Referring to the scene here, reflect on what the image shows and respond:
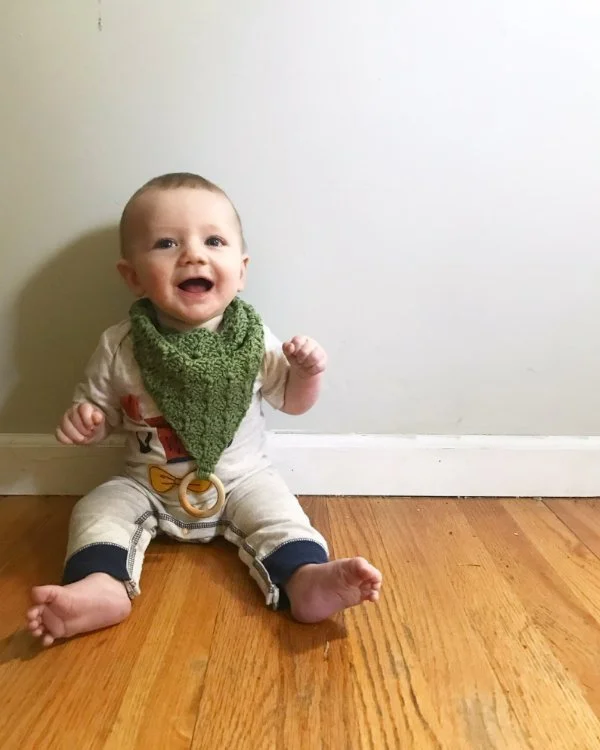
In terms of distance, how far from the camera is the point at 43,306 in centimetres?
97

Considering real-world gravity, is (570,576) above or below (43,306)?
below

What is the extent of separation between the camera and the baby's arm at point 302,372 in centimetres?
80

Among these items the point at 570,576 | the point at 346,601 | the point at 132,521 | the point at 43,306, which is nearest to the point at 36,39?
the point at 43,306

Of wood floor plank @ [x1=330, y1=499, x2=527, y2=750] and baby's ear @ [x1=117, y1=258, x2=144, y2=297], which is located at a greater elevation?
baby's ear @ [x1=117, y1=258, x2=144, y2=297]

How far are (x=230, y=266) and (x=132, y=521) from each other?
1.11 ft

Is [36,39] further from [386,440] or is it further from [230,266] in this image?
[386,440]

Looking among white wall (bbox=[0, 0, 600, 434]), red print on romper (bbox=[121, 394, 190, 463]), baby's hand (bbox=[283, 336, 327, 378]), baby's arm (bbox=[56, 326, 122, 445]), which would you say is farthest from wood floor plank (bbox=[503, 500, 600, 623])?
baby's arm (bbox=[56, 326, 122, 445])

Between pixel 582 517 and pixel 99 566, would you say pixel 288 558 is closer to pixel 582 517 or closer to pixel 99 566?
pixel 99 566

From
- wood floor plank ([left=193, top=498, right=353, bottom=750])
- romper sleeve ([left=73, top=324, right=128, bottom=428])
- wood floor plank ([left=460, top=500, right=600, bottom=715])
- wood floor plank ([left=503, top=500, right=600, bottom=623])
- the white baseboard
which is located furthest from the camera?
the white baseboard

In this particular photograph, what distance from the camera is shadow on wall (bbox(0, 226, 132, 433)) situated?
950mm

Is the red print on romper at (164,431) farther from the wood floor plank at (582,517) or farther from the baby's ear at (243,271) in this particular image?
the wood floor plank at (582,517)

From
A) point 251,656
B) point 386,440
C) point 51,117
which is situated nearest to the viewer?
point 251,656

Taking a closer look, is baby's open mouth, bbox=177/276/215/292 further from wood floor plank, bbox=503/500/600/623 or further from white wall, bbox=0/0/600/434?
wood floor plank, bbox=503/500/600/623

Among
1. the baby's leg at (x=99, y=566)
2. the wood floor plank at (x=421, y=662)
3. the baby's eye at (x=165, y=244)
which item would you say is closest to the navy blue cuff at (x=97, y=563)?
the baby's leg at (x=99, y=566)
